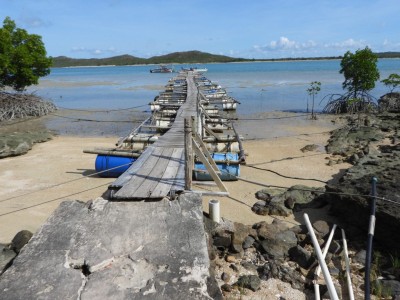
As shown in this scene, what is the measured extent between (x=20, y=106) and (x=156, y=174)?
67.4 ft

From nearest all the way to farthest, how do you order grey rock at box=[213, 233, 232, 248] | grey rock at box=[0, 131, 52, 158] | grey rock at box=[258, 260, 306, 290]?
grey rock at box=[258, 260, 306, 290]
grey rock at box=[213, 233, 232, 248]
grey rock at box=[0, 131, 52, 158]

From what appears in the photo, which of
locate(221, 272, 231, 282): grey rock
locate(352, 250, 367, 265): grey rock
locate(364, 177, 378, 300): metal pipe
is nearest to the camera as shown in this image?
locate(364, 177, 378, 300): metal pipe

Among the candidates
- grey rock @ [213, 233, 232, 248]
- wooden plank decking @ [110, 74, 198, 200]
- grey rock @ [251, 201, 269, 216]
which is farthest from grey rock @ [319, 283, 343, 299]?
grey rock @ [251, 201, 269, 216]

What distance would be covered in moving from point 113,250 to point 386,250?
191 inches

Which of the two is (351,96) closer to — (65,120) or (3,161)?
(65,120)

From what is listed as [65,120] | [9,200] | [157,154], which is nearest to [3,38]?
[65,120]

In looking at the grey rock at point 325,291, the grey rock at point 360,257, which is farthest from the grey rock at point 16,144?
the grey rock at point 360,257

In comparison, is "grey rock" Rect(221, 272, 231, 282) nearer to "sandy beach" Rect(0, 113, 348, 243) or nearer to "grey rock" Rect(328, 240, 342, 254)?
"grey rock" Rect(328, 240, 342, 254)

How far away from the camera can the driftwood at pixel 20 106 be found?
73.8ft

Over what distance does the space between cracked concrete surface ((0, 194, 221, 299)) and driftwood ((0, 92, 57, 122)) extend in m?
20.7

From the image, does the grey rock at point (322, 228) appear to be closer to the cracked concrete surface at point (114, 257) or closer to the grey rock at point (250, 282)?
the grey rock at point (250, 282)

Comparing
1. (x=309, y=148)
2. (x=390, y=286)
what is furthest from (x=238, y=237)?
(x=309, y=148)

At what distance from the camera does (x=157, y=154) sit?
817cm

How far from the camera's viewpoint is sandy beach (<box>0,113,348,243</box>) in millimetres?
8211
